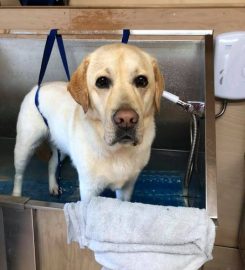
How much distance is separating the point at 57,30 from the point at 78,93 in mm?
533

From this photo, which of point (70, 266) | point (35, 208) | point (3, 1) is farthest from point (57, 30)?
point (70, 266)

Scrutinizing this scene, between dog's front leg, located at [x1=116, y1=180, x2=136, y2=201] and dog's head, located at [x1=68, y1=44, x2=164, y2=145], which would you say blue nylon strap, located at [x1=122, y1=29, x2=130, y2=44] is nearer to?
dog's head, located at [x1=68, y1=44, x2=164, y2=145]

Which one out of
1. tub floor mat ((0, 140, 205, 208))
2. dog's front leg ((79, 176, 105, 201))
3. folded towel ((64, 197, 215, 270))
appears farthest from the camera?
tub floor mat ((0, 140, 205, 208))

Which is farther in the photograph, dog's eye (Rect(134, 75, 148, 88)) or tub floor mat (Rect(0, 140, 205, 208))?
tub floor mat (Rect(0, 140, 205, 208))

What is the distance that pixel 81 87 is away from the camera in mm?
1091

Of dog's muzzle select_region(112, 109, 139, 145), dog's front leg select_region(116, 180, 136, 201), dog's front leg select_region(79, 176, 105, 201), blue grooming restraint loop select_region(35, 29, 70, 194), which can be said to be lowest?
dog's front leg select_region(116, 180, 136, 201)

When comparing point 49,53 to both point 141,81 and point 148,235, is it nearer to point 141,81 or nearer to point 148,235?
point 141,81

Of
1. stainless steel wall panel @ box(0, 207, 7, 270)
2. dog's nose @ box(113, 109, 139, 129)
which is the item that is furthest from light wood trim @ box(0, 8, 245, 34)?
stainless steel wall panel @ box(0, 207, 7, 270)

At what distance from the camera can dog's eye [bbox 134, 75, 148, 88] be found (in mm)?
1072

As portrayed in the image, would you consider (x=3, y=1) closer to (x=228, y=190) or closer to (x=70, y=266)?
(x=70, y=266)

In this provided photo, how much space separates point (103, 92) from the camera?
1.06 metres

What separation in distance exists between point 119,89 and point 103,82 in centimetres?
7

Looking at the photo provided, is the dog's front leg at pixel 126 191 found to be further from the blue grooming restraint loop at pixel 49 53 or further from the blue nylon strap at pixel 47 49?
the blue nylon strap at pixel 47 49

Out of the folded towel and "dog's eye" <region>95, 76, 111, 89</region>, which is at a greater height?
"dog's eye" <region>95, 76, 111, 89</region>
